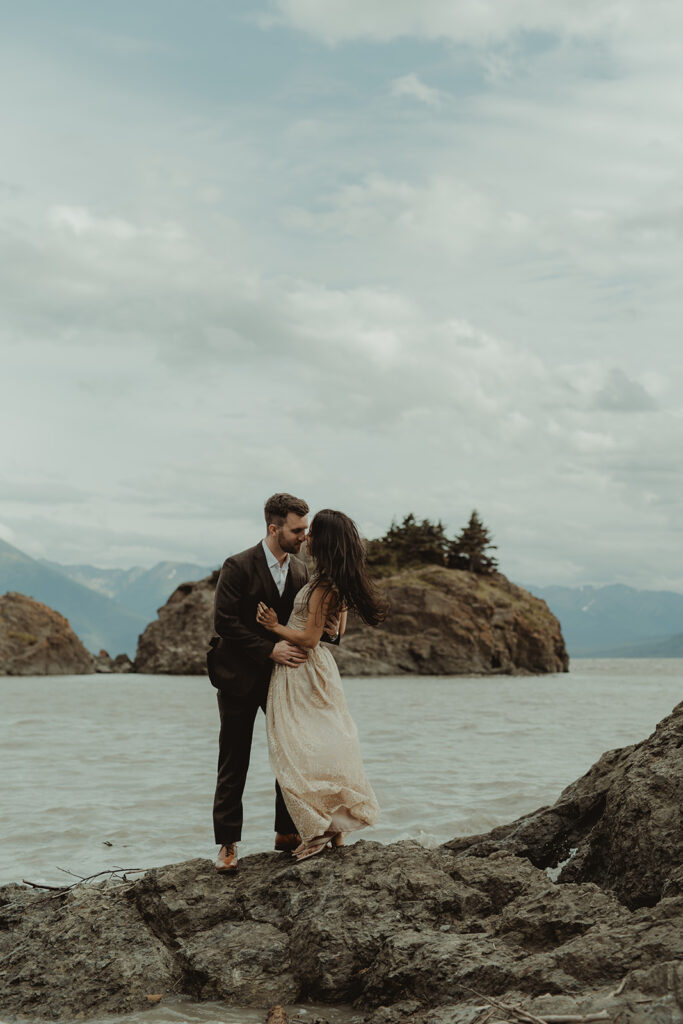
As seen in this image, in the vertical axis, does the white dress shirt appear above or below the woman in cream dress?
above

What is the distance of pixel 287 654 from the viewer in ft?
20.9

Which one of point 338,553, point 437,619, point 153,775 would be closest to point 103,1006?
point 338,553

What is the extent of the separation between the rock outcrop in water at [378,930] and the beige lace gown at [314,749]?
0.29 m

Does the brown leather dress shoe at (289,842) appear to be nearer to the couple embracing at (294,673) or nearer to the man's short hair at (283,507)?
the couple embracing at (294,673)

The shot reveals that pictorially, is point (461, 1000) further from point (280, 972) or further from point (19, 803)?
point (19, 803)

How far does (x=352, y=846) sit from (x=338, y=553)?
207 centimetres

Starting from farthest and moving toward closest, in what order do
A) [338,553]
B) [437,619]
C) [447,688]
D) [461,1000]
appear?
[437,619] → [447,688] → [338,553] → [461,1000]

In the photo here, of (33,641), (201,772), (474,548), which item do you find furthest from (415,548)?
(201,772)

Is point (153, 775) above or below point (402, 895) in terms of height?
below

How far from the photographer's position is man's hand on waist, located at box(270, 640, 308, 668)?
6.35 m

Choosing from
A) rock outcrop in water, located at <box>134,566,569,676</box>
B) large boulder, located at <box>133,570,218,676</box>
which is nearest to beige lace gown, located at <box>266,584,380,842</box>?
rock outcrop in water, located at <box>134,566,569,676</box>

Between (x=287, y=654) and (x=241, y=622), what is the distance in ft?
1.58

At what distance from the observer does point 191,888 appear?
645 centimetres

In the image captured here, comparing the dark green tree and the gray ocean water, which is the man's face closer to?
the gray ocean water
